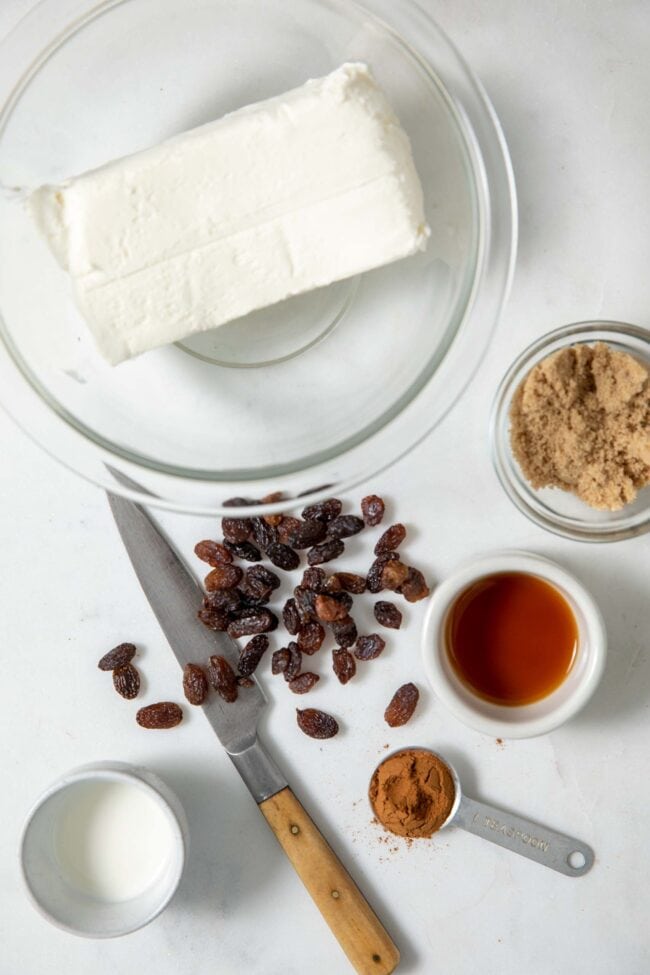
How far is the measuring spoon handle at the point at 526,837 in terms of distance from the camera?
1339 mm

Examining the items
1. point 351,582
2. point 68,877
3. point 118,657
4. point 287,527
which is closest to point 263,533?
point 287,527

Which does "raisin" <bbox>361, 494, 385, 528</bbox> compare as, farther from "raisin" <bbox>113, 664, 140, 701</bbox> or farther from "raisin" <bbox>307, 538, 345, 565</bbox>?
"raisin" <bbox>113, 664, 140, 701</bbox>

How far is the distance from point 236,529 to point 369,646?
25 cm

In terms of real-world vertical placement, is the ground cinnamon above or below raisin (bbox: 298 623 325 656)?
below

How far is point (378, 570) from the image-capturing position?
1.32m

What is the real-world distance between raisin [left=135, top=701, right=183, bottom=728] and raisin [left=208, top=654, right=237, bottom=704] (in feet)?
0.24

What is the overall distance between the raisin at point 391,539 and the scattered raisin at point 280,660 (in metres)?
0.19

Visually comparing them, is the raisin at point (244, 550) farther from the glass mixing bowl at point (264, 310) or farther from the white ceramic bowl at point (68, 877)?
the white ceramic bowl at point (68, 877)

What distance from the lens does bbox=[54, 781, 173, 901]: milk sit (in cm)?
133

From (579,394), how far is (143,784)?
764 mm

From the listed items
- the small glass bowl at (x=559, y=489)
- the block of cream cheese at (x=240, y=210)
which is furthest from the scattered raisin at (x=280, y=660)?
the block of cream cheese at (x=240, y=210)

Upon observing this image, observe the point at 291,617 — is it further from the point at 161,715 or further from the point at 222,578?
the point at 161,715

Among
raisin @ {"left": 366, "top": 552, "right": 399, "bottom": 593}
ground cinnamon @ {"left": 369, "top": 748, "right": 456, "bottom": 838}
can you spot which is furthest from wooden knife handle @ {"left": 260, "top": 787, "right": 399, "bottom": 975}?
raisin @ {"left": 366, "top": 552, "right": 399, "bottom": 593}

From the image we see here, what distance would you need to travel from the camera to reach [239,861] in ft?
4.54
